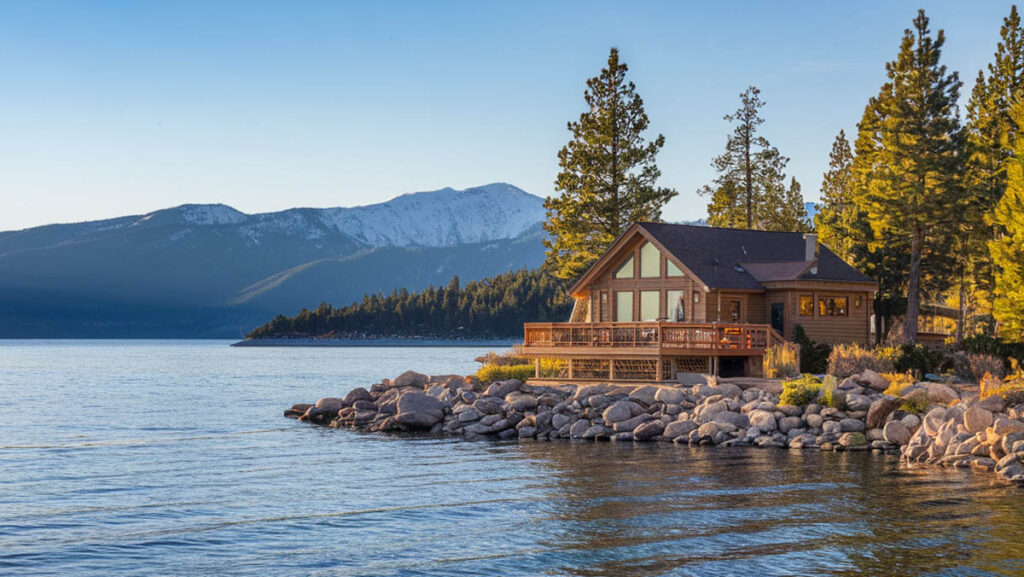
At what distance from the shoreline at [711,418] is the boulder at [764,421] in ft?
0.09

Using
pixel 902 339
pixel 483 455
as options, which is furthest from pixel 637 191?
pixel 483 455

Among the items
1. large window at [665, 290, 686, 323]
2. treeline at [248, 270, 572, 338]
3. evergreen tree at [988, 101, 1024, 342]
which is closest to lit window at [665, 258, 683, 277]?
large window at [665, 290, 686, 323]

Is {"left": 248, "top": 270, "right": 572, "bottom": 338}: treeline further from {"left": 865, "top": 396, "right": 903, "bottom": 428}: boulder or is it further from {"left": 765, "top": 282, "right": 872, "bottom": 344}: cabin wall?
{"left": 865, "top": 396, "right": 903, "bottom": 428}: boulder

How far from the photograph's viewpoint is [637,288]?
143ft

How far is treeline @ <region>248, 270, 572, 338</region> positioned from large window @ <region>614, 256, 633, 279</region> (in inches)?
4516

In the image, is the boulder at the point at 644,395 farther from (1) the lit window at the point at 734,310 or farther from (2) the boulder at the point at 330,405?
Result: (2) the boulder at the point at 330,405

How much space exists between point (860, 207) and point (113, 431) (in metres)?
36.5

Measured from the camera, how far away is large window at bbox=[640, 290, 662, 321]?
141 ft

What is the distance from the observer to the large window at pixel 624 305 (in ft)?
144

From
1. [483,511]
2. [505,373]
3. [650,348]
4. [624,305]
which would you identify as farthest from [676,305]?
[483,511]

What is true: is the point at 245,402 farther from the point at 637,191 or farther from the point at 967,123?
the point at 967,123

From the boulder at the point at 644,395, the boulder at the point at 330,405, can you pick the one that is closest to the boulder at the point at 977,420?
the boulder at the point at 644,395

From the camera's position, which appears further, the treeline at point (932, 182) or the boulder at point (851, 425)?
the treeline at point (932, 182)

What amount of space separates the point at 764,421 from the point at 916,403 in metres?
4.15
